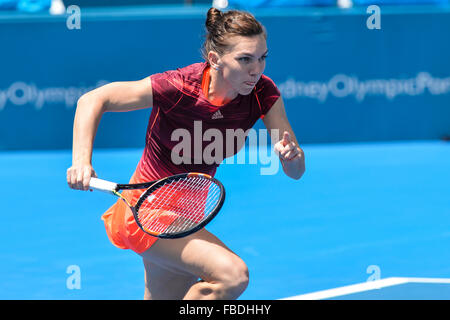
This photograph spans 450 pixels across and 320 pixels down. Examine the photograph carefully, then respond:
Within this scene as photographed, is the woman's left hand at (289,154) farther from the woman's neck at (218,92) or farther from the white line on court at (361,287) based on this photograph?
the white line on court at (361,287)

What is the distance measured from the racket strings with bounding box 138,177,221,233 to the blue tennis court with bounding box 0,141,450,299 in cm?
138

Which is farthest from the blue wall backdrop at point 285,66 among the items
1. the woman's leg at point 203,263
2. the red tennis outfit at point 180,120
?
the woman's leg at point 203,263

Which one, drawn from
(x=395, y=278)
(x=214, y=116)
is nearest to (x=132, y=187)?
(x=214, y=116)

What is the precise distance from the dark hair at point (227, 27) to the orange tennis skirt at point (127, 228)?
0.72m

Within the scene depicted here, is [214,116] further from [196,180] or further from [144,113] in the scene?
[144,113]

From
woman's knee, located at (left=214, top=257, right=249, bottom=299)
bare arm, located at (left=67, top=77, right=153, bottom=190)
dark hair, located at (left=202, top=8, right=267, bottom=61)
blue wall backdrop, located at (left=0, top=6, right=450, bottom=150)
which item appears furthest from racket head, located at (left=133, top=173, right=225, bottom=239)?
blue wall backdrop, located at (left=0, top=6, right=450, bottom=150)

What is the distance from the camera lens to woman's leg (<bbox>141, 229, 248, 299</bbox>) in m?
3.03

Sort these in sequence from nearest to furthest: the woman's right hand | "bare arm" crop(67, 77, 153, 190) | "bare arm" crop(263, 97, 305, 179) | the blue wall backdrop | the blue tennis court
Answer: the woman's right hand → "bare arm" crop(67, 77, 153, 190) → "bare arm" crop(263, 97, 305, 179) → the blue tennis court → the blue wall backdrop

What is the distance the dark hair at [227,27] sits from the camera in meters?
3.12

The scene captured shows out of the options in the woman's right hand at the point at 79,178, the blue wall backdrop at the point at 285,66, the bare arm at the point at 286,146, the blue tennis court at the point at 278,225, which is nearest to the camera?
the woman's right hand at the point at 79,178

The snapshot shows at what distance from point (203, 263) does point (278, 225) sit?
288 cm

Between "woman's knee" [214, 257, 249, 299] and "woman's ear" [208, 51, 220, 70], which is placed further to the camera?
"woman's ear" [208, 51, 220, 70]

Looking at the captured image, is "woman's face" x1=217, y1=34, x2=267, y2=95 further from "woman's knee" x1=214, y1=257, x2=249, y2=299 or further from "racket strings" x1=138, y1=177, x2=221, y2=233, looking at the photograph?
"woman's knee" x1=214, y1=257, x2=249, y2=299
